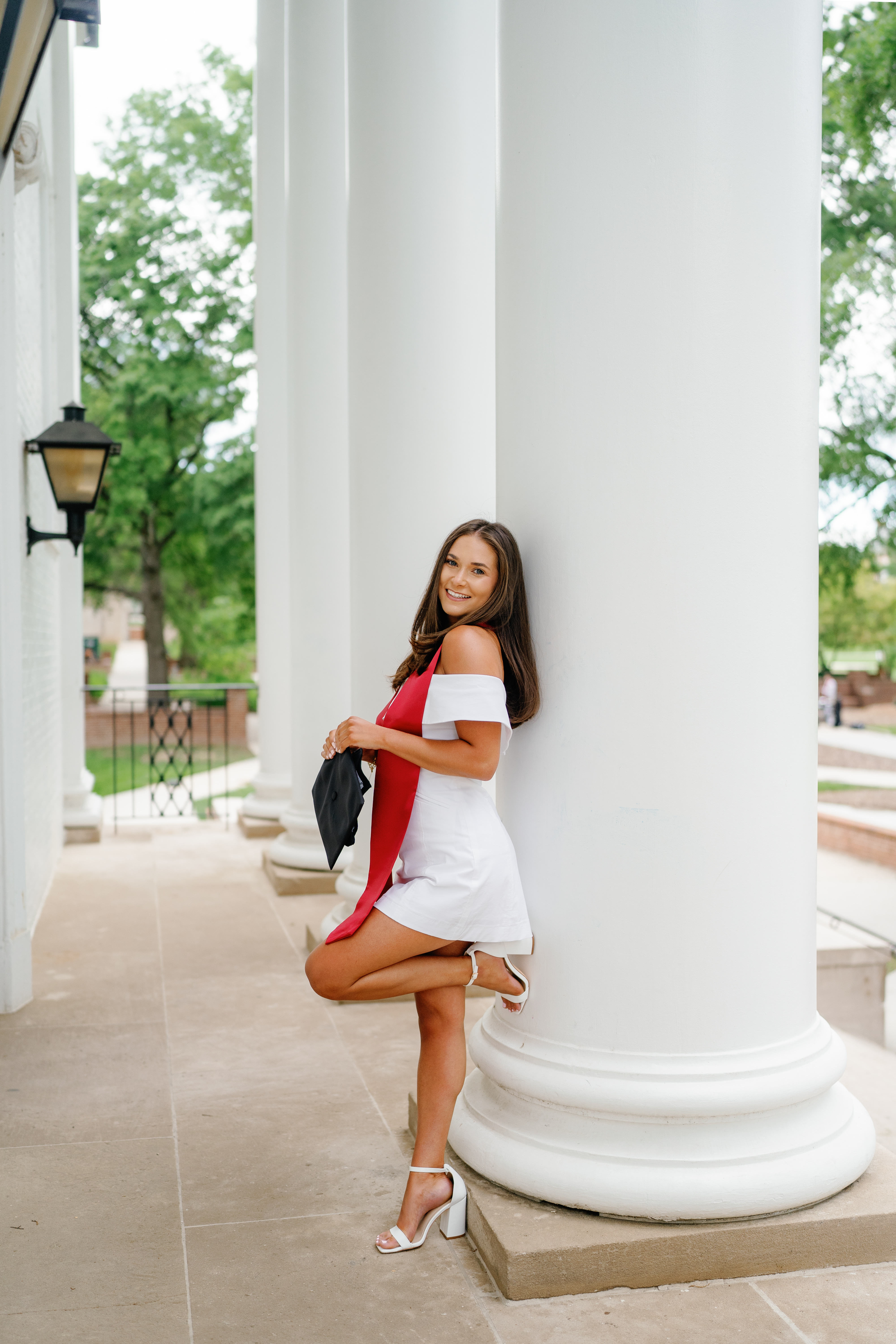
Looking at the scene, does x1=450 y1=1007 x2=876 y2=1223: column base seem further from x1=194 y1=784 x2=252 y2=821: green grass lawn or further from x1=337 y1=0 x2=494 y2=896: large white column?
x1=194 y1=784 x2=252 y2=821: green grass lawn

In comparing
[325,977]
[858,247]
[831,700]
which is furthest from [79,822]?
[831,700]

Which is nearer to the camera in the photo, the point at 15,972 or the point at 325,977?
the point at 325,977

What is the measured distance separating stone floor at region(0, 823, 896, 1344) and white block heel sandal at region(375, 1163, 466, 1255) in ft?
0.16

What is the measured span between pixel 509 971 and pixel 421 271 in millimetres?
3861

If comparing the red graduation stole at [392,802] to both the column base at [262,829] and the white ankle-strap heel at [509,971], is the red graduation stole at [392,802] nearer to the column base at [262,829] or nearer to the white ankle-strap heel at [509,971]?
the white ankle-strap heel at [509,971]

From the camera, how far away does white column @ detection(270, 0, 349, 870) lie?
9.35 metres

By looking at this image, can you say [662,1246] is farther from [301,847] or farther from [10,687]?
[301,847]

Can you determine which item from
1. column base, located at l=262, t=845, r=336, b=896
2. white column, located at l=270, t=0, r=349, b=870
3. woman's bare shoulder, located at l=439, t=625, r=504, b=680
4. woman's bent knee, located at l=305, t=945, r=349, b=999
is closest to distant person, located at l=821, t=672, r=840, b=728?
column base, located at l=262, t=845, r=336, b=896

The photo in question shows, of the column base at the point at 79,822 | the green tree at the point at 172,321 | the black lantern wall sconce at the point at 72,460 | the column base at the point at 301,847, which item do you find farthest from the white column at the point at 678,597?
the green tree at the point at 172,321

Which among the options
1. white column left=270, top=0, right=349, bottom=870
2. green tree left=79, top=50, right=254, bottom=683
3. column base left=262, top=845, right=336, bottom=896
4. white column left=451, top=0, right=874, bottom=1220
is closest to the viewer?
white column left=451, top=0, right=874, bottom=1220

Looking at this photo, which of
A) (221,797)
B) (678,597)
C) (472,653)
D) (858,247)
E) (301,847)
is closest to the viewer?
(678,597)

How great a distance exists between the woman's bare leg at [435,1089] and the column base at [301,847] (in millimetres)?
5642

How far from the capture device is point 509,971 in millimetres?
3955

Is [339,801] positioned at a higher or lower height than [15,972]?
higher
